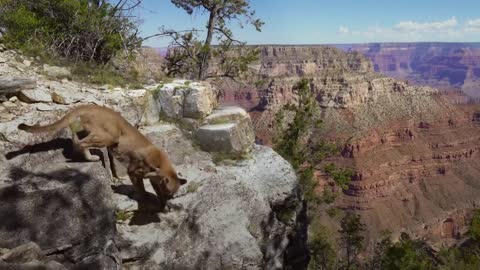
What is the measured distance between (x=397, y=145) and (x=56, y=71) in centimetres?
10280

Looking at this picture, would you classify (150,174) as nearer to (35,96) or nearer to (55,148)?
(55,148)

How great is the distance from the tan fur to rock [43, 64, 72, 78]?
248cm

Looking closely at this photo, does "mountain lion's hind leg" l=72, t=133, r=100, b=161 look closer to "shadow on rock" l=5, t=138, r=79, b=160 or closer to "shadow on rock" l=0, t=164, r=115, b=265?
"shadow on rock" l=5, t=138, r=79, b=160

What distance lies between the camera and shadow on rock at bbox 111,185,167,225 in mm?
7371

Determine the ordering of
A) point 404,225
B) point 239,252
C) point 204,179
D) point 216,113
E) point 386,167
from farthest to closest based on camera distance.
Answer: point 386,167, point 404,225, point 216,113, point 204,179, point 239,252

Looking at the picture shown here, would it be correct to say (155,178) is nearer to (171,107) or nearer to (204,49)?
(171,107)

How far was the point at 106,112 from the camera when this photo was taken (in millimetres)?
7012

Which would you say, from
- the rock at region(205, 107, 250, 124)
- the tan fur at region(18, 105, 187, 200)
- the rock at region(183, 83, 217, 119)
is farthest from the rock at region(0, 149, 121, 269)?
the rock at region(205, 107, 250, 124)

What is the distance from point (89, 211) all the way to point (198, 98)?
170 inches

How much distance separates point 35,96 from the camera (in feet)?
25.5

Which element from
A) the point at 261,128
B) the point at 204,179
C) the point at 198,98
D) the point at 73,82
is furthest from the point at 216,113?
the point at 261,128

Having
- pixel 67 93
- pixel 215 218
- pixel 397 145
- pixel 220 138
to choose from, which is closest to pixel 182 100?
pixel 220 138

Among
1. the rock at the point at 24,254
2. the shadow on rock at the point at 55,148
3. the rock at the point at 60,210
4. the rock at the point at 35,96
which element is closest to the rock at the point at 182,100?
the rock at the point at 35,96

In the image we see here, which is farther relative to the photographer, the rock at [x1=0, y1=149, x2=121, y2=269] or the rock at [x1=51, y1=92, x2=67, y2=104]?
the rock at [x1=51, y1=92, x2=67, y2=104]
